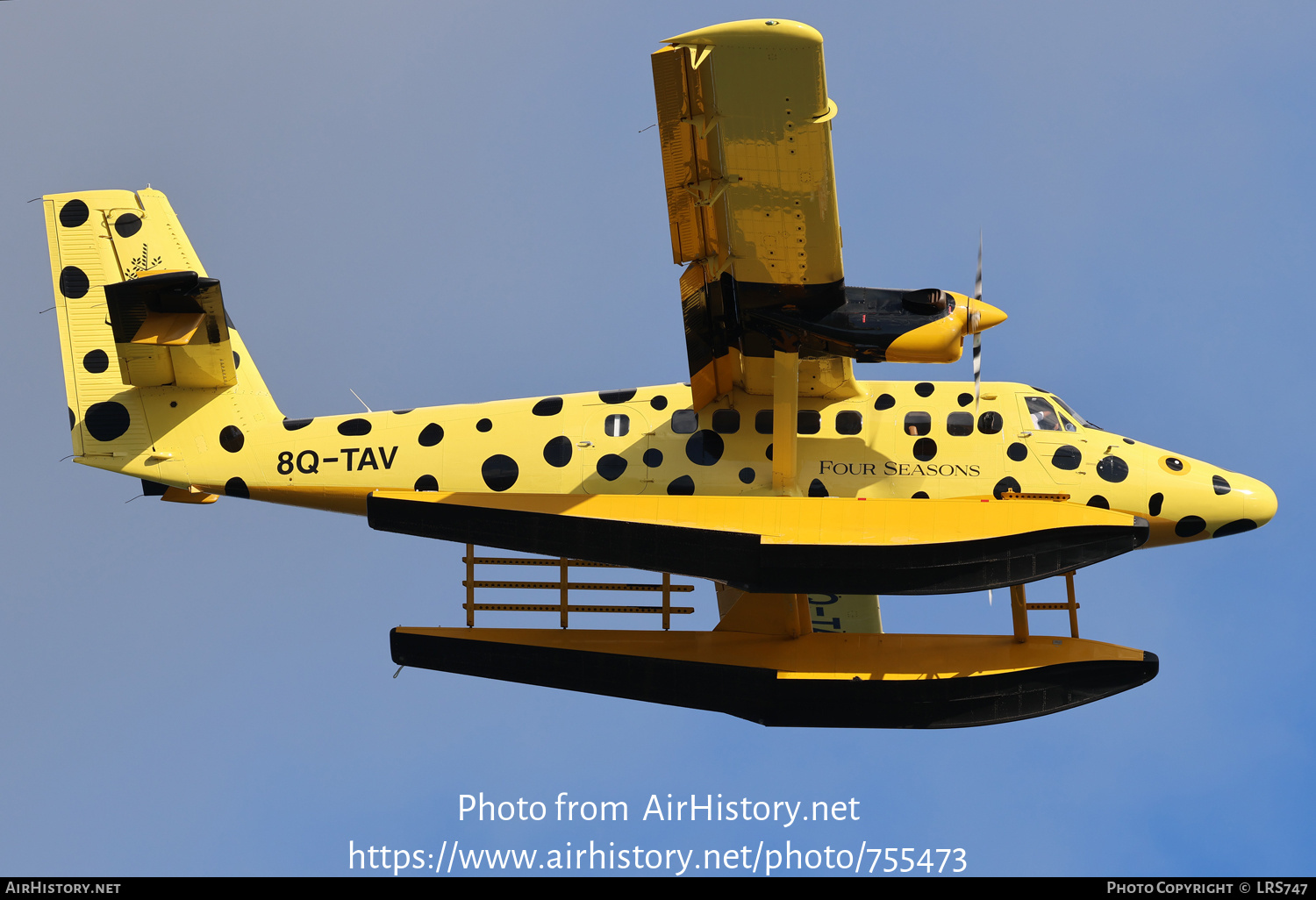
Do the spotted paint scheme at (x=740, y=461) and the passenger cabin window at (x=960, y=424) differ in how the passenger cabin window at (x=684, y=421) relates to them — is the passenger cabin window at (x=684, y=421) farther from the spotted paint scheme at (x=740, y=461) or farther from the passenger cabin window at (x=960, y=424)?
the passenger cabin window at (x=960, y=424)

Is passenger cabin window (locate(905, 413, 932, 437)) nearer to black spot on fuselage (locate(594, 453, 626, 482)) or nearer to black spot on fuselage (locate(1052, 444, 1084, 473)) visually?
black spot on fuselage (locate(1052, 444, 1084, 473))

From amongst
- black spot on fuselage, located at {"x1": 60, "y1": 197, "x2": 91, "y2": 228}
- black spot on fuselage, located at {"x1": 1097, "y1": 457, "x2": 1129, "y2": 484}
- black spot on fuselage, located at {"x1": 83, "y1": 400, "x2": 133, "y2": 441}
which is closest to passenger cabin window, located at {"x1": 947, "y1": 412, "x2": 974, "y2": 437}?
black spot on fuselage, located at {"x1": 1097, "y1": 457, "x2": 1129, "y2": 484}

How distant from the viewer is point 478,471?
57.6ft

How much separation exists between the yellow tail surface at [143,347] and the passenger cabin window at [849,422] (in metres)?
7.56

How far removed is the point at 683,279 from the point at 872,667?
5.46 meters

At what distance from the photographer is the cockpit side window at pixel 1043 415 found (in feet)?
58.2

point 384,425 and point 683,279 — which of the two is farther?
point 384,425

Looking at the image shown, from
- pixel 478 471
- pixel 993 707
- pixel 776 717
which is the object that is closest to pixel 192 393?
pixel 478 471

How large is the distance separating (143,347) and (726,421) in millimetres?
7770

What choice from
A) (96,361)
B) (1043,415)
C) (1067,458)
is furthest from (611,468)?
(96,361)

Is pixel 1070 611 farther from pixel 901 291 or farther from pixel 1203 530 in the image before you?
pixel 901 291

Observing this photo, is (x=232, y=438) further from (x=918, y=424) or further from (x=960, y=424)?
(x=960, y=424)

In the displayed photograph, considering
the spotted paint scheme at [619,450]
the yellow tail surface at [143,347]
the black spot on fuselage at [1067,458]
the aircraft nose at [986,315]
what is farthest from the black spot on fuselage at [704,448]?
the yellow tail surface at [143,347]

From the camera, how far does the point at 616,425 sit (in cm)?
1778
